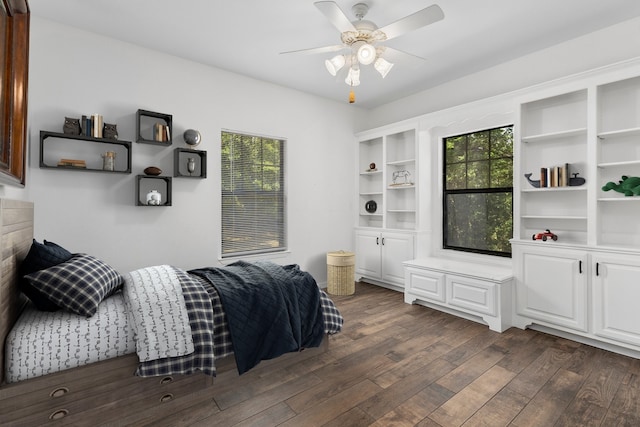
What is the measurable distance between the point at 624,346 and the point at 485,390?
1.47 m

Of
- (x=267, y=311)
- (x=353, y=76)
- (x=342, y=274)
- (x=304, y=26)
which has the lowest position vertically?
(x=342, y=274)

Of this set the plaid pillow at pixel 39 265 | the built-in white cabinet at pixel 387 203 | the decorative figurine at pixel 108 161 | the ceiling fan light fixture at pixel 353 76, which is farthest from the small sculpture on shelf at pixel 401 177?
the plaid pillow at pixel 39 265

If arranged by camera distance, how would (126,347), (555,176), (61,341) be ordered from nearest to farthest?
1. (61,341)
2. (126,347)
3. (555,176)

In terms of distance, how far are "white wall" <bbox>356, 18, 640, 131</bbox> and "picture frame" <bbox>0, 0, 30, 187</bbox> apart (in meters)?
4.14

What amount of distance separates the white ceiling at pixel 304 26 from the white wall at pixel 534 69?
0.11 m

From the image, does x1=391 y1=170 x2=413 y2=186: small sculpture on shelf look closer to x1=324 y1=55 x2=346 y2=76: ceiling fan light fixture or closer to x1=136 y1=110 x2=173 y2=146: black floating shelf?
x1=324 y1=55 x2=346 y2=76: ceiling fan light fixture

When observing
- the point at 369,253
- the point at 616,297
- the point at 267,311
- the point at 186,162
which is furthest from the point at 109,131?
the point at 616,297

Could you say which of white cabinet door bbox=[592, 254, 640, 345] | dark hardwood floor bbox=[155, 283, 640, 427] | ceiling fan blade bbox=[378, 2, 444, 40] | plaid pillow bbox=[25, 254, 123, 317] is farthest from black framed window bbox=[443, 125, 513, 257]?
plaid pillow bbox=[25, 254, 123, 317]

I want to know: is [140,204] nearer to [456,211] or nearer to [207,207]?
[207,207]

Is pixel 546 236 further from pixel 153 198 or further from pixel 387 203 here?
pixel 153 198

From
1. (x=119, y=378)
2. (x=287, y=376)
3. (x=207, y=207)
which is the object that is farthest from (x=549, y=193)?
(x=119, y=378)

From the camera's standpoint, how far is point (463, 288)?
3441 millimetres

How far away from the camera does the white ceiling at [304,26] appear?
8.58ft

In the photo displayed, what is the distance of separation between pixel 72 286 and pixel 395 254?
3.70 metres
